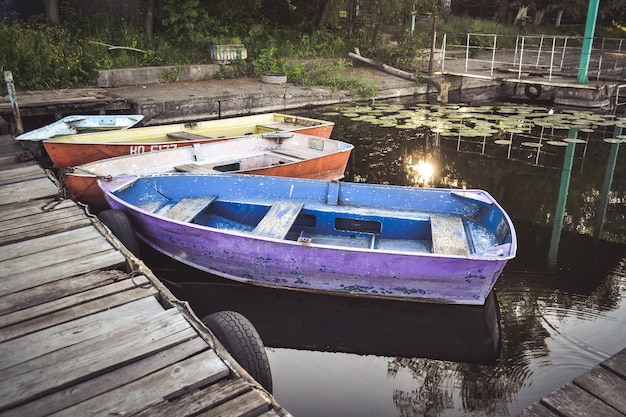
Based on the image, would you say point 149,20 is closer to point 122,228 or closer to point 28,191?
point 28,191

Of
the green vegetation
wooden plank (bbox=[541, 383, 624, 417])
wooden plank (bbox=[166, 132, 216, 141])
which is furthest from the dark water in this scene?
the green vegetation

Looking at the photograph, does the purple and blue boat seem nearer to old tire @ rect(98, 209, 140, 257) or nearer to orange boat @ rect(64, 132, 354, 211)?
old tire @ rect(98, 209, 140, 257)

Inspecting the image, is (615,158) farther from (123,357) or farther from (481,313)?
(123,357)

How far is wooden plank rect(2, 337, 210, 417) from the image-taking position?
2561mm

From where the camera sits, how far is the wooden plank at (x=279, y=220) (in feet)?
16.8

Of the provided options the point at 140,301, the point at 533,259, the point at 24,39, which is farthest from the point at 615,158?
the point at 24,39

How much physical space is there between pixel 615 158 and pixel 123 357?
10.1 meters

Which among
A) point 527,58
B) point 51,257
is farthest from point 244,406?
point 527,58

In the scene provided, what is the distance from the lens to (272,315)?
500 centimetres

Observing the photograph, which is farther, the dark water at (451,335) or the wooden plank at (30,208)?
the wooden plank at (30,208)

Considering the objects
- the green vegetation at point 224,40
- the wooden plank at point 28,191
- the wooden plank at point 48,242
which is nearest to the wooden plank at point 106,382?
the wooden plank at point 48,242

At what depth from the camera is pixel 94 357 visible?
2914 millimetres

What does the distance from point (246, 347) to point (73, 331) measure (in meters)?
1.03

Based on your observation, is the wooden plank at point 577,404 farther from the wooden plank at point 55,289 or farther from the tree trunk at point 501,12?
the tree trunk at point 501,12
